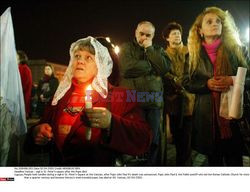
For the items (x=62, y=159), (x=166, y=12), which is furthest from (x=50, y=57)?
(x=166, y=12)

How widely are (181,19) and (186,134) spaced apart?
0.79 metres

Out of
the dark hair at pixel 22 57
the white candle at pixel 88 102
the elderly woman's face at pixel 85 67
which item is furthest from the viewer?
the dark hair at pixel 22 57

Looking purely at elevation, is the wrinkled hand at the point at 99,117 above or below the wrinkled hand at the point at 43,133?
above

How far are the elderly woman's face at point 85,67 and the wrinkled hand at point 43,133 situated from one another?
0.41m

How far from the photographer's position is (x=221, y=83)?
2.18m

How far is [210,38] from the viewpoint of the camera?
2219 millimetres

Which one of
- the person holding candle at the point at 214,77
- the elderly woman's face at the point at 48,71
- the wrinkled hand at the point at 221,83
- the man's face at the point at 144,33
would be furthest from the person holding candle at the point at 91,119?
the wrinkled hand at the point at 221,83

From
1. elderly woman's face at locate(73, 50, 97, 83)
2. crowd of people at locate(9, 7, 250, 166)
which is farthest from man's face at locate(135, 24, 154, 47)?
elderly woman's face at locate(73, 50, 97, 83)

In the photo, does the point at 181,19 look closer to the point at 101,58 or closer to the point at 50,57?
the point at 101,58

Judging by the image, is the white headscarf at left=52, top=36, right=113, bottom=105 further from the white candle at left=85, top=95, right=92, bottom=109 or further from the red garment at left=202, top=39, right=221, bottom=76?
the red garment at left=202, top=39, right=221, bottom=76

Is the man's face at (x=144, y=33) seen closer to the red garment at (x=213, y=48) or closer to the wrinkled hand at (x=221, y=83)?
the red garment at (x=213, y=48)

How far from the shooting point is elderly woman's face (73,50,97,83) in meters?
2.22

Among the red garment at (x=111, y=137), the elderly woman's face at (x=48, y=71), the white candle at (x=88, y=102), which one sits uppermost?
the elderly woman's face at (x=48, y=71)

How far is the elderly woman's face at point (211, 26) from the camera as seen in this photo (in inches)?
87.0
